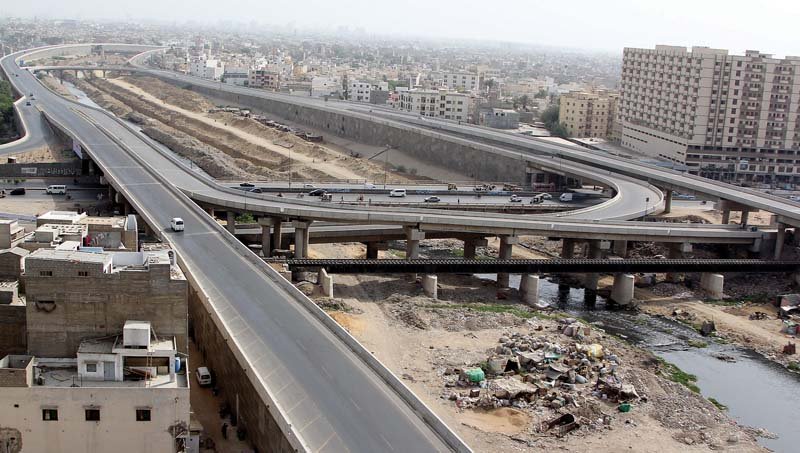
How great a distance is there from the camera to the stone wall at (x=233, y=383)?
23219 millimetres

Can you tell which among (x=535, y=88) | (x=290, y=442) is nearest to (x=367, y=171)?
(x=290, y=442)

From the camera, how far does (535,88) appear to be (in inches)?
6718

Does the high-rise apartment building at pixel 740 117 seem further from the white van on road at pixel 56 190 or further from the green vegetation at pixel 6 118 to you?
the green vegetation at pixel 6 118

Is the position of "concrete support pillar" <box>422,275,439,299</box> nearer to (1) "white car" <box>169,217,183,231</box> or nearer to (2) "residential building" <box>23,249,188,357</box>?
(1) "white car" <box>169,217,183,231</box>

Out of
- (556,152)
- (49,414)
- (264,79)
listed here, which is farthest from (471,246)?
(264,79)

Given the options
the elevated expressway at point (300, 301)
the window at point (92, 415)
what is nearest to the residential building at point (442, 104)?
the elevated expressway at point (300, 301)

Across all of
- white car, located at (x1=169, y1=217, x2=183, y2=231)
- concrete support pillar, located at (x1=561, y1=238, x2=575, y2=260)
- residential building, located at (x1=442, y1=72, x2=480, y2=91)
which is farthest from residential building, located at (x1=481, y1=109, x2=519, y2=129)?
white car, located at (x1=169, y1=217, x2=183, y2=231)

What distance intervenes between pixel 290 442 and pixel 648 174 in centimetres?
5223

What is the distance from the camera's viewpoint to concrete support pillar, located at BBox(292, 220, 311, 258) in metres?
46.2

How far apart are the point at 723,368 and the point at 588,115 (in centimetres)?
7675

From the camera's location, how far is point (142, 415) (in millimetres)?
21688

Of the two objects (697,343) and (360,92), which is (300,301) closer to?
(697,343)

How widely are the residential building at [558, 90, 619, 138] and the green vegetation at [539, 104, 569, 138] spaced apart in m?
0.87

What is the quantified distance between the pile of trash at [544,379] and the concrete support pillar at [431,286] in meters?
7.51
